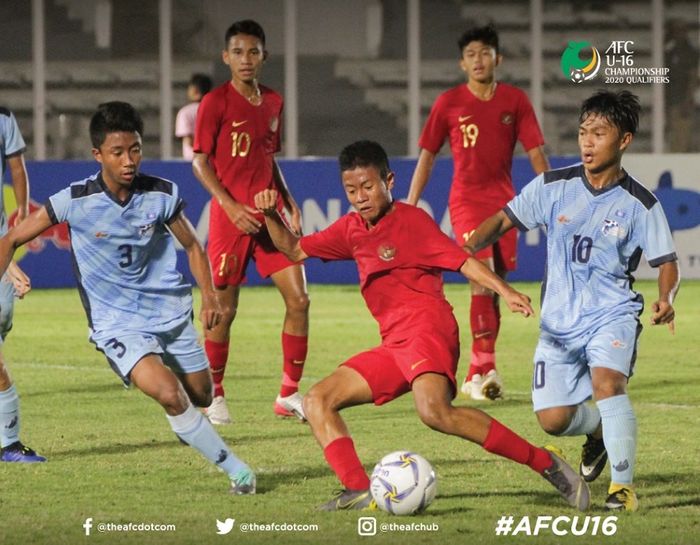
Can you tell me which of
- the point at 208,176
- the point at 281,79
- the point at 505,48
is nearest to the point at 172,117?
the point at 281,79

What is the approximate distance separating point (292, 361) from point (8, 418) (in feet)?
6.43

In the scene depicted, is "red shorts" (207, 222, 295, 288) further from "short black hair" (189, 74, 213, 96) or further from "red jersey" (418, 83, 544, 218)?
"short black hair" (189, 74, 213, 96)

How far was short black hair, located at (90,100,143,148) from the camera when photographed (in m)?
6.61

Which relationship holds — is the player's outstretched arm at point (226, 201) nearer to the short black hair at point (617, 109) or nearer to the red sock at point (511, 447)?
the short black hair at point (617, 109)

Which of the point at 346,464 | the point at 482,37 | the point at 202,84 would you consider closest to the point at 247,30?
the point at 482,37

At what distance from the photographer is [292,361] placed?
882cm

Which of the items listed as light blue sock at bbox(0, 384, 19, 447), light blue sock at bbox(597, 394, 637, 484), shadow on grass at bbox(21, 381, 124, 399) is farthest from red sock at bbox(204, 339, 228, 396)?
→ light blue sock at bbox(597, 394, 637, 484)

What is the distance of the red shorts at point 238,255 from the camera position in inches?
346

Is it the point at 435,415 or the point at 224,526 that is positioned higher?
the point at 435,415

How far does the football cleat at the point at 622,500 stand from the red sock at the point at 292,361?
10.1 ft

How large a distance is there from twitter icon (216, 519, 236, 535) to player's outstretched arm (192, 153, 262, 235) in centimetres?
228

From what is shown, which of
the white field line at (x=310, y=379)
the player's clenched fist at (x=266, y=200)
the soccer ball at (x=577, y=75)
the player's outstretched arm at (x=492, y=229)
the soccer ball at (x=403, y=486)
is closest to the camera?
the soccer ball at (x=403, y=486)

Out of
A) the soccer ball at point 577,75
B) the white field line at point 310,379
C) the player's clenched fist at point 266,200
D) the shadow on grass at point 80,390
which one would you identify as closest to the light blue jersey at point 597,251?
the player's clenched fist at point 266,200

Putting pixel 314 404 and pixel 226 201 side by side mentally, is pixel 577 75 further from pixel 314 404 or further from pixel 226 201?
pixel 314 404
